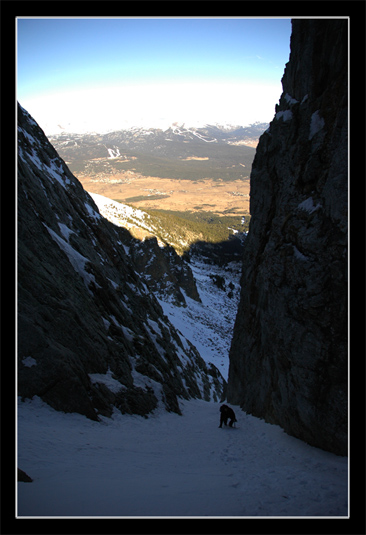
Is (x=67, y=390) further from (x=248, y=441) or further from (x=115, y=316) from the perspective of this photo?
(x=115, y=316)

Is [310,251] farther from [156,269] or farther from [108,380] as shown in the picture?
[156,269]

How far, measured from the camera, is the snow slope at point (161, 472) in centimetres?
452

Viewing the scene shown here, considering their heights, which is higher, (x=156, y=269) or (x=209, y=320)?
(x=156, y=269)

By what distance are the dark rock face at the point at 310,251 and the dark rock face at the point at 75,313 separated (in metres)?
6.40

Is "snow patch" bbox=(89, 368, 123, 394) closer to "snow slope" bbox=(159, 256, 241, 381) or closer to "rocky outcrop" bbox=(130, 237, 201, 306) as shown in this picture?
"snow slope" bbox=(159, 256, 241, 381)

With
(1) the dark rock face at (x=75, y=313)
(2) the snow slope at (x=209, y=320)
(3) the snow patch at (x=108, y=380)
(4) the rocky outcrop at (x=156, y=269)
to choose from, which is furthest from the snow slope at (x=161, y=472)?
(4) the rocky outcrop at (x=156, y=269)

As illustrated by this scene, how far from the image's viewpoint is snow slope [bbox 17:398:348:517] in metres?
4.52

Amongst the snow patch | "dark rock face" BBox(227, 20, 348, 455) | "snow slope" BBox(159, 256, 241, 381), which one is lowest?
"snow slope" BBox(159, 256, 241, 381)

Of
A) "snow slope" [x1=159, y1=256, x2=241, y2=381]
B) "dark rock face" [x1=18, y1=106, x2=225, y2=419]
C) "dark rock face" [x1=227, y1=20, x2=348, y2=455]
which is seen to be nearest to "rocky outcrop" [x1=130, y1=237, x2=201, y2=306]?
"snow slope" [x1=159, y1=256, x2=241, y2=381]

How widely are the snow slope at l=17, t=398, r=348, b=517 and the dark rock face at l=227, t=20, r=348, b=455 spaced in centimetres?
146

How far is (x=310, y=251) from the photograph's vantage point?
9.59 metres

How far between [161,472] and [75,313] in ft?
22.8

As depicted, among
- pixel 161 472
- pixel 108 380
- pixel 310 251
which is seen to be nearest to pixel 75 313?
pixel 108 380

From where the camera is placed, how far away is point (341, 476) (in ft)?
23.3
